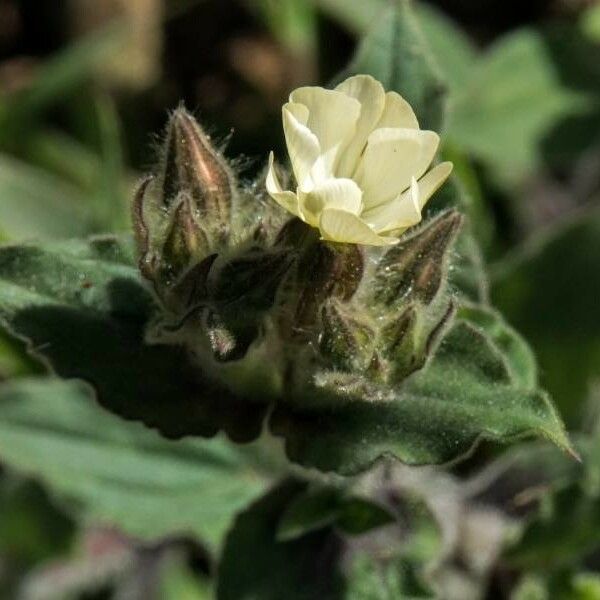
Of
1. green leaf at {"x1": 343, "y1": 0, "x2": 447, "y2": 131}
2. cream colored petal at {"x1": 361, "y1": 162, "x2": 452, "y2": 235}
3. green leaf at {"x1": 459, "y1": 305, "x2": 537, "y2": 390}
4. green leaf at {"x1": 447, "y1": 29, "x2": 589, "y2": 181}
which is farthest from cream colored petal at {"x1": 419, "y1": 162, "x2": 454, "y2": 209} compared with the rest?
green leaf at {"x1": 447, "y1": 29, "x2": 589, "y2": 181}

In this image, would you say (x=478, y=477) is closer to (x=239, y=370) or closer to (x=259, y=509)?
(x=259, y=509)

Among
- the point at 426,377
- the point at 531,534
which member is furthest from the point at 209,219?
the point at 531,534

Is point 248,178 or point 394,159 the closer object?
point 394,159

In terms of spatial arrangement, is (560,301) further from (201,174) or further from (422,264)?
(201,174)

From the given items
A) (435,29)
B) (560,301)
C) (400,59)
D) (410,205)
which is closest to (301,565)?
(410,205)

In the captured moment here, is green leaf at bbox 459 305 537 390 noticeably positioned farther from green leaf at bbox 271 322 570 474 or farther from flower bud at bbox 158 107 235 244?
flower bud at bbox 158 107 235 244

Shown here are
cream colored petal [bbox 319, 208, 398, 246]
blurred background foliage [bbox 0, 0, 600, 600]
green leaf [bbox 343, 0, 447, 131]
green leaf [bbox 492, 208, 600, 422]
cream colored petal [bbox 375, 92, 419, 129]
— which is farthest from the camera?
green leaf [bbox 492, 208, 600, 422]

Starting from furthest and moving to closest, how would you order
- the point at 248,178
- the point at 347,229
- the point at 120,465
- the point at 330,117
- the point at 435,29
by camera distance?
1. the point at 435,29
2. the point at 248,178
3. the point at 120,465
4. the point at 330,117
5. the point at 347,229
